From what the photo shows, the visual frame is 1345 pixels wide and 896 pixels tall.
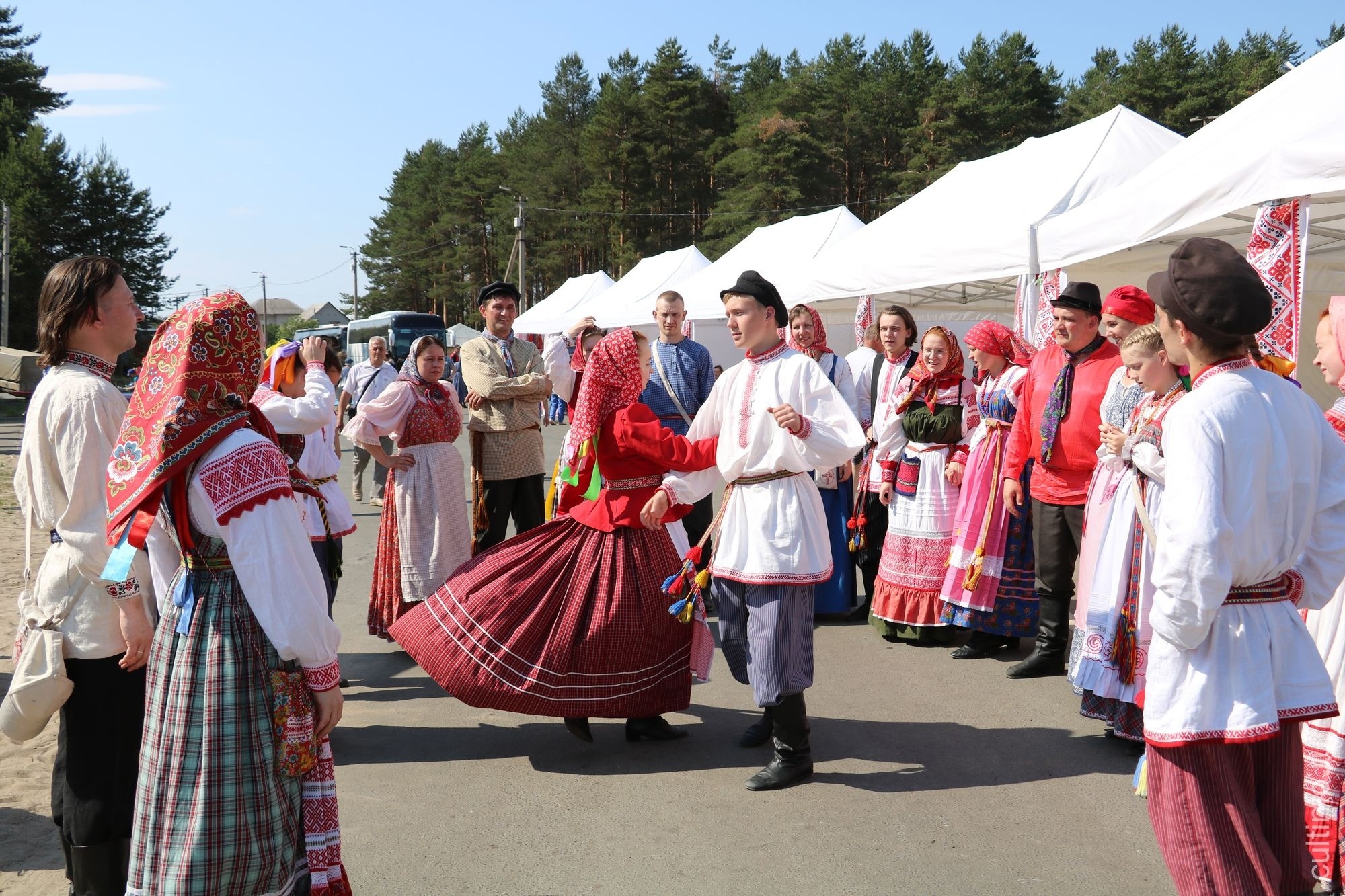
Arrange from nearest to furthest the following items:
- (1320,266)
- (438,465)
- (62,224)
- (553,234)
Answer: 1. (438,465)
2. (1320,266)
3. (62,224)
4. (553,234)

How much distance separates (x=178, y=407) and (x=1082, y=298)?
13.5ft

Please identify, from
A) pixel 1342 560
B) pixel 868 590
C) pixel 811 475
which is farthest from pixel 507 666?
pixel 868 590

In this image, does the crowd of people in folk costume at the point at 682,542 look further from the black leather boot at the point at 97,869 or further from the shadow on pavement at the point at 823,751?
the shadow on pavement at the point at 823,751

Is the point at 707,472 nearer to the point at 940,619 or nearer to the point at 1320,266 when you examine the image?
the point at 940,619

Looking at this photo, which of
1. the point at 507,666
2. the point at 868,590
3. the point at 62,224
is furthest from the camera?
the point at 62,224

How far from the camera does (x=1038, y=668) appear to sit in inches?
215

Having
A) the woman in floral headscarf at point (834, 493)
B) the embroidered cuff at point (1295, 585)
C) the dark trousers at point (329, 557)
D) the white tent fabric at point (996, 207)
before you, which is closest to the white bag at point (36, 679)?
the dark trousers at point (329, 557)

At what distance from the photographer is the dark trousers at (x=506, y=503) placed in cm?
609

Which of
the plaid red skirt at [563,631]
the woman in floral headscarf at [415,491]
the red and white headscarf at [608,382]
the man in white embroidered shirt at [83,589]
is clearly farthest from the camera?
the woman in floral headscarf at [415,491]

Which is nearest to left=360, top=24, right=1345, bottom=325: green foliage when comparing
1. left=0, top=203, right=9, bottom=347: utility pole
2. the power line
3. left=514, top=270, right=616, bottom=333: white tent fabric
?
the power line

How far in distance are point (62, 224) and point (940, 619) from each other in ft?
162

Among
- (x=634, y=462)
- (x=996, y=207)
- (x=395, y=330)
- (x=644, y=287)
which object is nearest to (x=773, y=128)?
(x=395, y=330)

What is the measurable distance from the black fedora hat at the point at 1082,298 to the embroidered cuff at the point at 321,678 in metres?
3.91

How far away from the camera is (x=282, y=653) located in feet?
7.66
